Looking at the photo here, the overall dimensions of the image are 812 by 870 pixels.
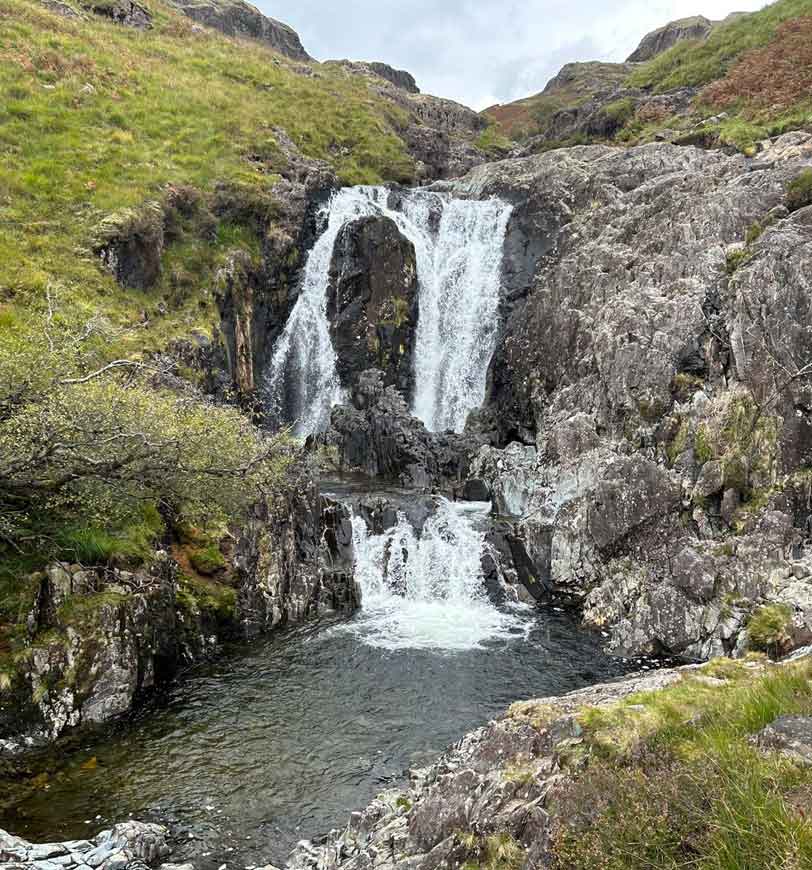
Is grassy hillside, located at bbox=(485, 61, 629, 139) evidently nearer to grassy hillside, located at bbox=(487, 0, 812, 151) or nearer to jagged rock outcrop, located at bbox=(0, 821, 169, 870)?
grassy hillside, located at bbox=(487, 0, 812, 151)

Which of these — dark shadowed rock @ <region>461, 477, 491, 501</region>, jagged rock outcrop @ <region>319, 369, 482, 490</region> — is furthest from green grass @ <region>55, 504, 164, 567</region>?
jagged rock outcrop @ <region>319, 369, 482, 490</region>

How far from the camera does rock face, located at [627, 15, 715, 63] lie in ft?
271

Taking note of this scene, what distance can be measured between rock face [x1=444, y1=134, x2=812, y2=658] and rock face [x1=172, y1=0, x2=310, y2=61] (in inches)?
2577

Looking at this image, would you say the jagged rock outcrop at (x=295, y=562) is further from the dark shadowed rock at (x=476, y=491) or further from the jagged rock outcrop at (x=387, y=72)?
the jagged rock outcrop at (x=387, y=72)

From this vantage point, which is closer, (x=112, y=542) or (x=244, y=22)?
(x=112, y=542)

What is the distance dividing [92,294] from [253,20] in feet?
235

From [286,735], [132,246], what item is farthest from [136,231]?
[286,735]

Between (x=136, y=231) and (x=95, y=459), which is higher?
(x=136, y=231)

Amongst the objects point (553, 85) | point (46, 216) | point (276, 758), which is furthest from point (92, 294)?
point (553, 85)

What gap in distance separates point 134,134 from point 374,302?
20789 millimetres

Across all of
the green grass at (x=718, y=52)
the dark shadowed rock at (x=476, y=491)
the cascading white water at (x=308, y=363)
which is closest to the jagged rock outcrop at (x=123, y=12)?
the cascading white water at (x=308, y=363)

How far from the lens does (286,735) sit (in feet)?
46.5

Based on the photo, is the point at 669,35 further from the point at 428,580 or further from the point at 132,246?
the point at 428,580

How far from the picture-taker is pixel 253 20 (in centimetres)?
8100
